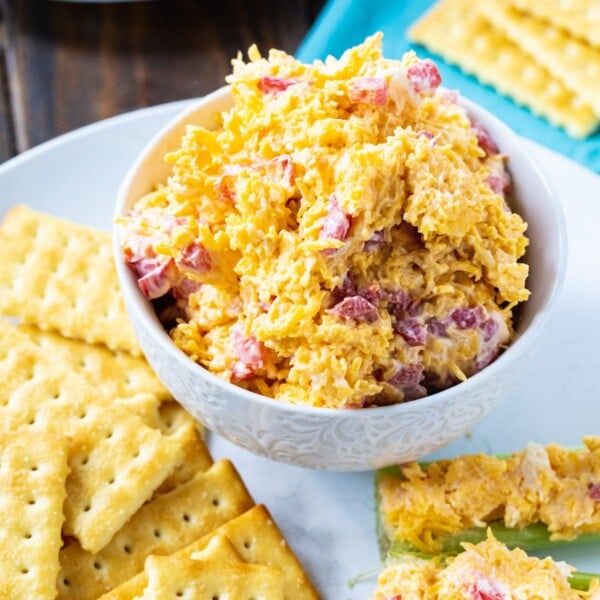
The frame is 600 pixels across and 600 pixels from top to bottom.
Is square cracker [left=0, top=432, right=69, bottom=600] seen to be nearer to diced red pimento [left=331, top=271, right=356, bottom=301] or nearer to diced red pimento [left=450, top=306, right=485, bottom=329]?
diced red pimento [left=331, top=271, right=356, bottom=301]

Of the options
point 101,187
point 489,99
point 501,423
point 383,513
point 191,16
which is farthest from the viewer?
point 191,16

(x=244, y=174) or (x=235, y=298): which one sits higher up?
(x=244, y=174)

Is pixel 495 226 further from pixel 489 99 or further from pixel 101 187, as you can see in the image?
pixel 489 99

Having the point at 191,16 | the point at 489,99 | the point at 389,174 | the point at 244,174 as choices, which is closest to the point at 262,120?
the point at 244,174

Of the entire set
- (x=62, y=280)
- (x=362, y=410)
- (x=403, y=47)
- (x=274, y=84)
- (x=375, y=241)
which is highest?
(x=274, y=84)

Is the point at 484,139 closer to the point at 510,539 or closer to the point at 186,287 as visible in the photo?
the point at 186,287

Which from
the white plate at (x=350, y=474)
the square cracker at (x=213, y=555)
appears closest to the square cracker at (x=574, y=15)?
the white plate at (x=350, y=474)

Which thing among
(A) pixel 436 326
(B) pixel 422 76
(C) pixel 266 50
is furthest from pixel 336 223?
(C) pixel 266 50

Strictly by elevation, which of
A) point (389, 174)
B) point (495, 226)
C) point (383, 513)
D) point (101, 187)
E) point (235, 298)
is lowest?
point (383, 513)
